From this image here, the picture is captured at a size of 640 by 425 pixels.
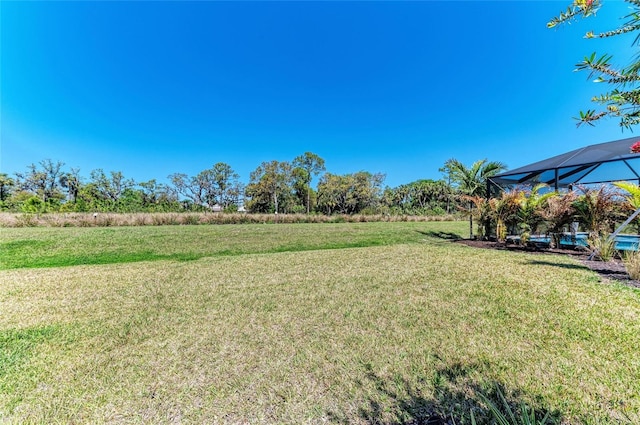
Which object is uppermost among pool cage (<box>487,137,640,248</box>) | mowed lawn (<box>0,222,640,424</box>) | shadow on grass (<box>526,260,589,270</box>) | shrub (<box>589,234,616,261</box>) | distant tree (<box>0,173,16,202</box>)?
distant tree (<box>0,173,16,202</box>)

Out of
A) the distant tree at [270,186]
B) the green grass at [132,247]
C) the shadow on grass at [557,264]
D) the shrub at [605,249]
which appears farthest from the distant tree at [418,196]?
the shadow on grass at [557,264]

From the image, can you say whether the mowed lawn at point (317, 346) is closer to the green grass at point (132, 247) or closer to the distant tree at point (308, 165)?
the green grass at point (132, 247)

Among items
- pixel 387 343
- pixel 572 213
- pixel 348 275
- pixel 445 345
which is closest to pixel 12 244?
pixel 348 275

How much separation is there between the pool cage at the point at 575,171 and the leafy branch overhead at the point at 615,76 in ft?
34.4

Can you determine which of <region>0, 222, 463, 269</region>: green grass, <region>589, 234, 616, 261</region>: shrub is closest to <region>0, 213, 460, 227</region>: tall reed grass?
<region>0, 222, 463, 269</region>: green grass

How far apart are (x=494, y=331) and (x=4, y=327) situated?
17.5 ft

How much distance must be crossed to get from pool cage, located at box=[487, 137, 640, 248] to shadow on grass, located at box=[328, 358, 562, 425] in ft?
33.1

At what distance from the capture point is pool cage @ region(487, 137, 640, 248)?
9.12 m

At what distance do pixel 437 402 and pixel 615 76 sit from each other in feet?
6.49

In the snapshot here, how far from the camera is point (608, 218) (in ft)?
20.9

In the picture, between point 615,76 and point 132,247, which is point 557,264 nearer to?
point 615,76

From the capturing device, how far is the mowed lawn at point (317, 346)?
1700 mm

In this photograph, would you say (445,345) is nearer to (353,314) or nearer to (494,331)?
(494,331)

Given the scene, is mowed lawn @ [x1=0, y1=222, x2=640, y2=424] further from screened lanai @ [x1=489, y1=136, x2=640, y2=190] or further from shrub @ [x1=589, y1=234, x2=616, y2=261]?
screened lanai @ [x1=489, y1=136, x2=640, y2=190]
